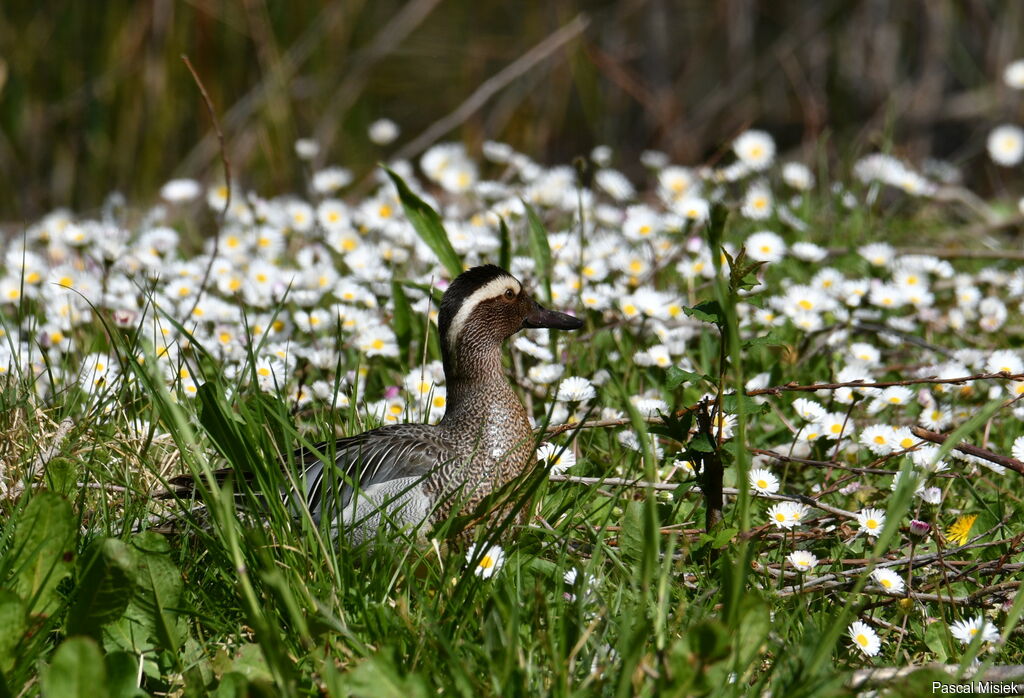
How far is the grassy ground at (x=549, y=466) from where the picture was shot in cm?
235

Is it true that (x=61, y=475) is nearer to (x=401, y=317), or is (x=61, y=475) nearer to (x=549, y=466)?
(x=549, y=466)

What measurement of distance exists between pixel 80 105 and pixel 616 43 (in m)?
4.16

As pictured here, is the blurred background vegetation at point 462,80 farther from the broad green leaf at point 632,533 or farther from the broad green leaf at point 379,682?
the broad green leaf at point 379,682

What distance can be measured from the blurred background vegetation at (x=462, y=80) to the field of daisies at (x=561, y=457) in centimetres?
163

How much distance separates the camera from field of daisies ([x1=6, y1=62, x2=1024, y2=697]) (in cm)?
235

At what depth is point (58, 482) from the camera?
9.65 ft

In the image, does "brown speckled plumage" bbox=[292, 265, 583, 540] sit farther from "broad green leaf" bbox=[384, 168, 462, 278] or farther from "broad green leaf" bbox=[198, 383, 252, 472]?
"broad green leaf" bbox=[384, 168, 462, 278]

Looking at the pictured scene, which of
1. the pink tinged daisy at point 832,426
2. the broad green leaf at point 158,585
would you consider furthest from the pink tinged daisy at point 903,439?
the broad green leaf at point 158,585

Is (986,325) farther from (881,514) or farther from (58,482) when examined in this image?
(58,482)

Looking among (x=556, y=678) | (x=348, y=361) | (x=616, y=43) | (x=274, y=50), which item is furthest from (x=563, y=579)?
(x=616, y=43)

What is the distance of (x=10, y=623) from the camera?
7.75 ft

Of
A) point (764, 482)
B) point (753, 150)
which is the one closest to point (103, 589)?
point (764, 482)

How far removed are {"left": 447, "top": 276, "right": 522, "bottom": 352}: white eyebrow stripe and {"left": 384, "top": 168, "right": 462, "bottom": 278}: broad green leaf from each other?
70cm

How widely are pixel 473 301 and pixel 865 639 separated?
1455mm
